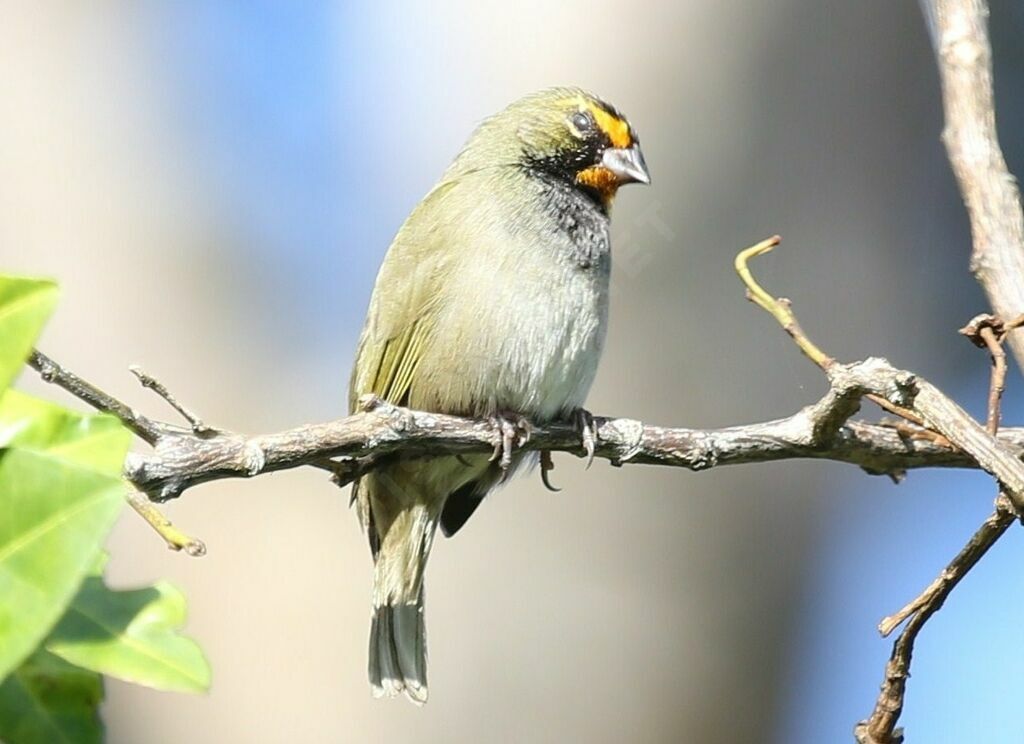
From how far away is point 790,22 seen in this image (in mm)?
4805

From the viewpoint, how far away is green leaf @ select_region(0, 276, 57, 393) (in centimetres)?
94

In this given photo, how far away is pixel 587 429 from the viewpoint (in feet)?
10.0

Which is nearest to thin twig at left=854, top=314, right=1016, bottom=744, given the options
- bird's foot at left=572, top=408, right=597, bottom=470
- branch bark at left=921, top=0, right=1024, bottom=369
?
branch bark at left=921, top=0, right=1024, bottom=369

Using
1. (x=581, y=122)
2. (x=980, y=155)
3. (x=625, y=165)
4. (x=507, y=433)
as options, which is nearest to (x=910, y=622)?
(x=980, y=155)

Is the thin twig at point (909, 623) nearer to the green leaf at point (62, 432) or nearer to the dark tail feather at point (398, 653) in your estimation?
the green leaf at point (62, 432)

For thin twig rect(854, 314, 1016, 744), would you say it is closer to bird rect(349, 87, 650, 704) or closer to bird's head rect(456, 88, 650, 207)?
bird rect(349, 87, 650, 704)

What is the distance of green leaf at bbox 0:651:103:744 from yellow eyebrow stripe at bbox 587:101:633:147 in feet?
9.92

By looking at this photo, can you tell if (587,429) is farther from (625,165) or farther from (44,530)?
(44,530)

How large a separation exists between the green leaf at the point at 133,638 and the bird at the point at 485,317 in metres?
2.04

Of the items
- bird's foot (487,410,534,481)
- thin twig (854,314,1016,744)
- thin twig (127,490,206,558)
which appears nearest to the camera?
thin twig (127,490,206,558)

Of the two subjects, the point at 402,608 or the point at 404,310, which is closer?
the point at 404,310

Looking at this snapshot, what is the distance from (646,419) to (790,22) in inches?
62.1

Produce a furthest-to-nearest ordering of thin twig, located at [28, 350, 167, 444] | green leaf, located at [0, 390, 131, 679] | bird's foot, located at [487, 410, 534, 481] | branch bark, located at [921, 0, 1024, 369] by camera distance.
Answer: bird's foot, located at [487, 410, 534, 481] → branch bark, located at [921, 0, 1024, 369] → thin twig, located at [28, 350, 167, 444] → green leaf, located at [0, 390, 131, 679]

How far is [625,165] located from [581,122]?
201 millimetres
